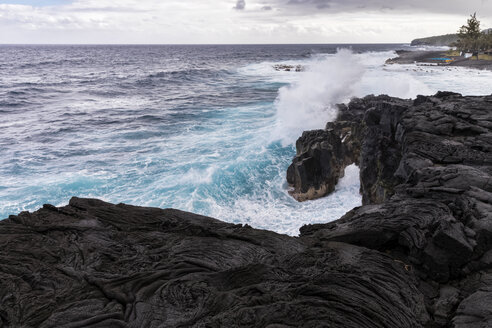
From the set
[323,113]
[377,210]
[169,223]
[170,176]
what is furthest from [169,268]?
[323,113]

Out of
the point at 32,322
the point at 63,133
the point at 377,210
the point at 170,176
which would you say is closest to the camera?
the point at 32,322

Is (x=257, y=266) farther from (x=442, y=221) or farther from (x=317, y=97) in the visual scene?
(x=317, y=97)

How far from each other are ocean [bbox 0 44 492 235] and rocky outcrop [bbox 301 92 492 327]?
227 inches

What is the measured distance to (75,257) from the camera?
259 inches

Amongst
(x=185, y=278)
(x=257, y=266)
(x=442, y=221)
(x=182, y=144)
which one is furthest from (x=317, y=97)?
(x=185, y=278)

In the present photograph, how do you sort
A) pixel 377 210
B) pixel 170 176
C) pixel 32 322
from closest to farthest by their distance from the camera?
pixel 32 322
pixel 377 210
pixel 170 176

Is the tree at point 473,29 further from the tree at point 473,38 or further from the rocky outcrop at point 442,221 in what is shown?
the rocky outcrop at point 442,221

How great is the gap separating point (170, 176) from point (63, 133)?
14899 millimetres

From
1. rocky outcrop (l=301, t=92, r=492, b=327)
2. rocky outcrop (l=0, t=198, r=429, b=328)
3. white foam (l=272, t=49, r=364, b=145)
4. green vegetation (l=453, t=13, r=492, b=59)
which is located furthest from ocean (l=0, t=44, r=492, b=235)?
green vegetation (l=453, t=13, r=492, b=59)

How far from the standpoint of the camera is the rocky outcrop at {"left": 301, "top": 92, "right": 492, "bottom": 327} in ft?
20.0

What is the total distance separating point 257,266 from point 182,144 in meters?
21.1

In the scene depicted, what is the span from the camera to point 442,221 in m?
7.31

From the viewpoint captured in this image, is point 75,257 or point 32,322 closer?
point 32,322

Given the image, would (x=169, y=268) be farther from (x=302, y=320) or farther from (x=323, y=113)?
(x=323, y=113)
